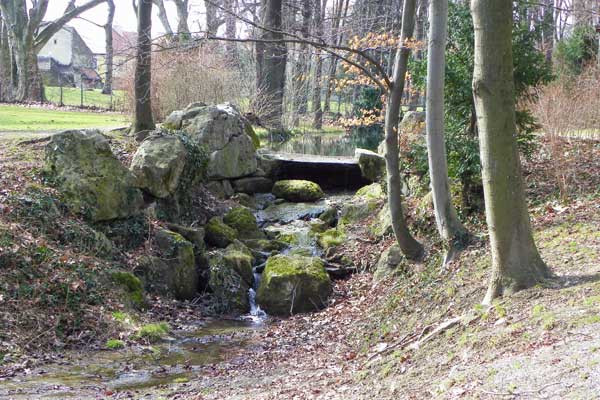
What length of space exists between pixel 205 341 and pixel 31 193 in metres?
4.03

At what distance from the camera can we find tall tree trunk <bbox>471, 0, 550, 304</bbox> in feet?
21.2

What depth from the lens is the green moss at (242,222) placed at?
15875mm

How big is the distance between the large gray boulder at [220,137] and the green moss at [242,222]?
1.99 meters

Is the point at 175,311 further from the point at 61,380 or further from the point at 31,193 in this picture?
the point at 61,380

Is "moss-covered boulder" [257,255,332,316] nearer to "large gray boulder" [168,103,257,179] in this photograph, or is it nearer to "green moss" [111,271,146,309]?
"green moss" [111,271,146,309]

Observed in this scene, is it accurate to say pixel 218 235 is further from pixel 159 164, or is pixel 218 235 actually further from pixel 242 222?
pixel 159 164

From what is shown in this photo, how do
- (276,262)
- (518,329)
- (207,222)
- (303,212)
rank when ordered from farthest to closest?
(303,212) → (207,222) → (276,262) → (518,329)

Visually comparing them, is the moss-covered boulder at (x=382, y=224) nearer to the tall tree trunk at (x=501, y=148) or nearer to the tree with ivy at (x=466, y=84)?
the tree with ivy at (x=466, y=84)

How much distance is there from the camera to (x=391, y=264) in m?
12.1

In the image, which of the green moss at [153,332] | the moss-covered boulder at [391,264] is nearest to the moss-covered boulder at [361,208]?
the moss-covered boulder at [391,264]

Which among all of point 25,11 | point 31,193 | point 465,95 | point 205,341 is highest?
point 25,11

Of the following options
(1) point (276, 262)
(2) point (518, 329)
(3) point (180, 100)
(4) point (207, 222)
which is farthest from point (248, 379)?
(3) point (180, 100)

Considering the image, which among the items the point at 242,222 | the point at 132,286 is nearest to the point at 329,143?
the point at 242,222

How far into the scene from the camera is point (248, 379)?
804 cm
